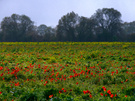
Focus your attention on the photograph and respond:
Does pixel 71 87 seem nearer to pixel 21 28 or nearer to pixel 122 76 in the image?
pixel 122 76

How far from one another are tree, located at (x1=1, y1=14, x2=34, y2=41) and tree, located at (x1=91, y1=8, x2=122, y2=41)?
30.0 metres

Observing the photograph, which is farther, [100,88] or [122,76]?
[122,76]

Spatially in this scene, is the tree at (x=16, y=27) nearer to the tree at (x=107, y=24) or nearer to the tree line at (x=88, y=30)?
the tree line at (x=88, y=30)

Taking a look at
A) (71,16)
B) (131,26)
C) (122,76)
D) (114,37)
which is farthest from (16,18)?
(122,76)

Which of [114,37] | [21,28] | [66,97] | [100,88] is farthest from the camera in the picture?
[21,28]

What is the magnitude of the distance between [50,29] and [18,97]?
229ft

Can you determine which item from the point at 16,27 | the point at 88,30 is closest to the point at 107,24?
the point at 88,30

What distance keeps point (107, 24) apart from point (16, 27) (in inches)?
1555

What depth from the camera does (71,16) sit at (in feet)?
A: 206

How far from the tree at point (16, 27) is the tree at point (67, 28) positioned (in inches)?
633

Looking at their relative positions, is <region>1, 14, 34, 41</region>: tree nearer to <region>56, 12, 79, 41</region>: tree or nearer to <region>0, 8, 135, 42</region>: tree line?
<region>0, 8, 135, 42</region>: tree line

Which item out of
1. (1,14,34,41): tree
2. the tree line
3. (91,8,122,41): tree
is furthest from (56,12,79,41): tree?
(1,14,34,41): tree

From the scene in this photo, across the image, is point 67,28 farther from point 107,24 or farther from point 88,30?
point 107,24

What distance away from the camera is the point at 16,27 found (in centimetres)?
6844
